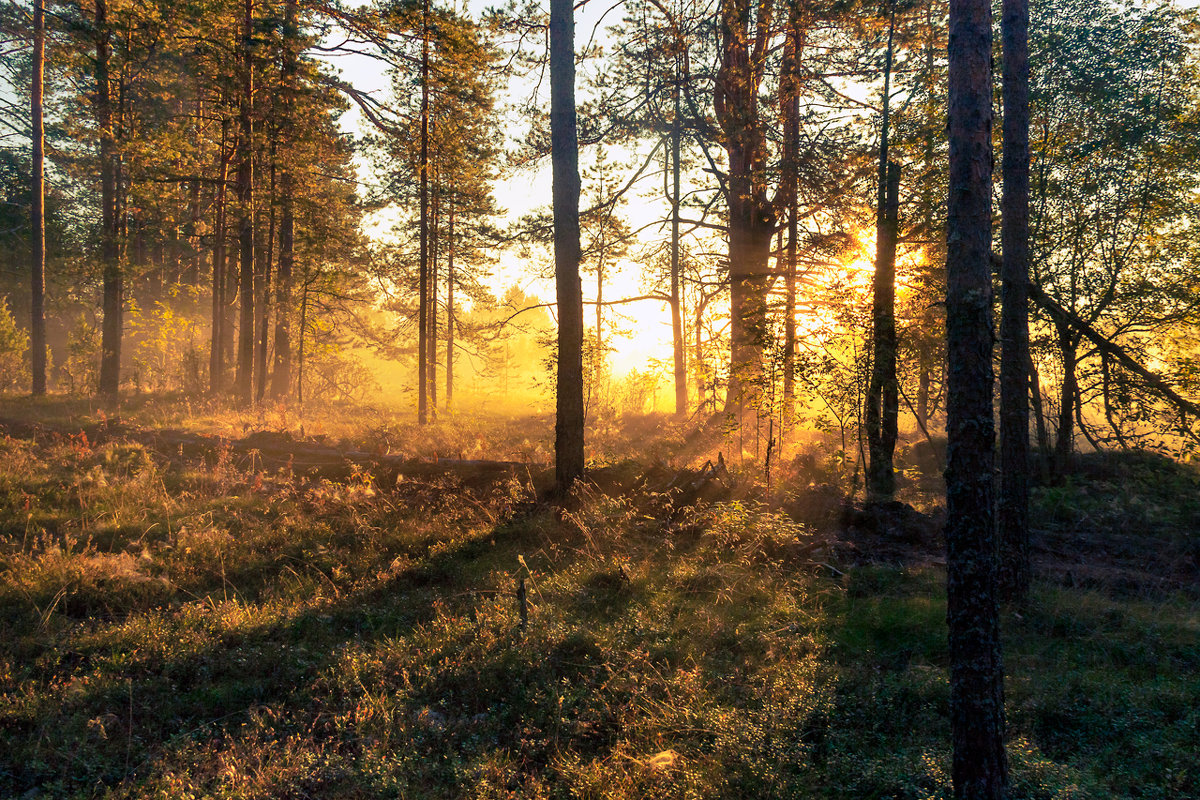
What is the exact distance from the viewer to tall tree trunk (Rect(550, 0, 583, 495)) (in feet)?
30.7

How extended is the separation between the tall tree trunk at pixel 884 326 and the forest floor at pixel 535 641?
227 centimetres

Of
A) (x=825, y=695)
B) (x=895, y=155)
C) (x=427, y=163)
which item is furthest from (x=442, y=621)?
(x=427, y=163)

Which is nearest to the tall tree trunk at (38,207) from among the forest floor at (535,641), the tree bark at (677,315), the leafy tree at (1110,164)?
the forest floor at (535,641)

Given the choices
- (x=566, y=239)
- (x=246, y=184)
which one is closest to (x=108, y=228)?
(x=246, y=184)

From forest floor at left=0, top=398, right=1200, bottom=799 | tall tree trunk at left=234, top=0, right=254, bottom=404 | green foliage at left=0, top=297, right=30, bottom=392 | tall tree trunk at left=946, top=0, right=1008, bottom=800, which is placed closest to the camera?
tall tree trunk at left=946, top=0, right=1008, bottom=800

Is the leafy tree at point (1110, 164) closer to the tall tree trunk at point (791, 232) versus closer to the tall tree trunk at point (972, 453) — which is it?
the tall tree trunk at point (791, 232)

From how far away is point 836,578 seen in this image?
7379 millimetres

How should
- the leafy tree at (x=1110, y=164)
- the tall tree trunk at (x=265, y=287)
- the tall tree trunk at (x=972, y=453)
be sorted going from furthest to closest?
the tall tree trunk at (x=265, y=287) < the leafy tree at (x=1110, y=164) < the tall tree trunk at (x=972, y=453)

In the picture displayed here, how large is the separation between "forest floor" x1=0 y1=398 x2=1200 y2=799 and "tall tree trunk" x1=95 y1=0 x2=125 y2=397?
28.3 ft

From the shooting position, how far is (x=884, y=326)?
1057cm

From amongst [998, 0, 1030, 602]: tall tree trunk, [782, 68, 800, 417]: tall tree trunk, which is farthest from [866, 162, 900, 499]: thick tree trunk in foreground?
[998, 0, 1030, 602]: tall tree trunk

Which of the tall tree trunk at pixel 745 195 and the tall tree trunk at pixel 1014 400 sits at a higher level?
the tall tree trunk at pixel 745 195

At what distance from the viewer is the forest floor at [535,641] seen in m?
3.75

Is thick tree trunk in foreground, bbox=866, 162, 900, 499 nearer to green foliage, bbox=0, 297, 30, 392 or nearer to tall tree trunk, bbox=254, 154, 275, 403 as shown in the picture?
tall tree trunk, bbox=254, 154, 275, 403
